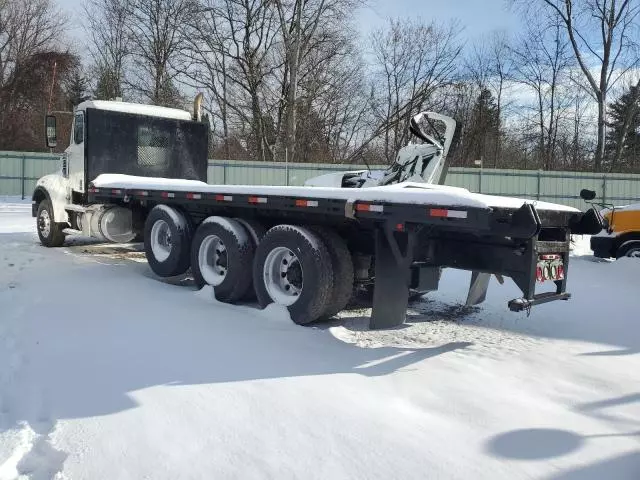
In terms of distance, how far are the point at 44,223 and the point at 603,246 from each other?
9.81m

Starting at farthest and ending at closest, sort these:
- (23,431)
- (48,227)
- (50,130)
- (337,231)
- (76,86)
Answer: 1. (76,86)
2. (48,227)
3. (50,130)
4. (337,231)
5. (23,431)

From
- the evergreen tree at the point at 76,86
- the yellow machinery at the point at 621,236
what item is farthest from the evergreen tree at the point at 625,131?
the evergreen tree at the point at 76,86

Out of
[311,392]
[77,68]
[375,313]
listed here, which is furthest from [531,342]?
[77,68]

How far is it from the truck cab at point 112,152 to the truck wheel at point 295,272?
4151mm

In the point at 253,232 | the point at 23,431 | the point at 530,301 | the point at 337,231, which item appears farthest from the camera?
the point at 253,232

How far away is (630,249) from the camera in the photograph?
32.7 feet

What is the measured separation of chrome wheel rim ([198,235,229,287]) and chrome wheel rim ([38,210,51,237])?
516 cm

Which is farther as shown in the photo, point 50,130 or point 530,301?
point 50,130

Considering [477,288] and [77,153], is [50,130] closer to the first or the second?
[77,153]

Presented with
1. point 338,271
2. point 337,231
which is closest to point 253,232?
point 337,231

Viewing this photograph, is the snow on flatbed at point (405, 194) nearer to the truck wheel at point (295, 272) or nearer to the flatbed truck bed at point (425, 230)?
the flatbed truck bed at point (425, 230)

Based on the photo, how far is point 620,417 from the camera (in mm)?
3680

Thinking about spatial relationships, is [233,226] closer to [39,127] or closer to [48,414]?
[48,414]

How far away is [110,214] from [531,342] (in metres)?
6.52
